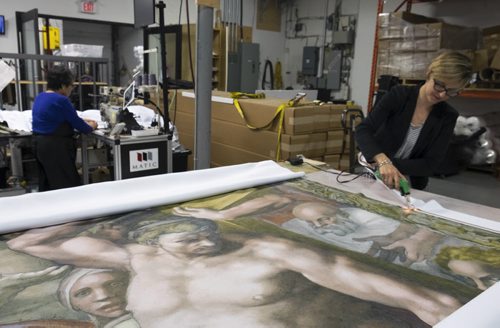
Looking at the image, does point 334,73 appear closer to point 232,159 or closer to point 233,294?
point 232,159

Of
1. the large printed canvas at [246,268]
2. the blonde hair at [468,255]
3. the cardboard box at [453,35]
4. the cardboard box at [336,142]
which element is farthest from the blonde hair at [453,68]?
the cardboard box at [453,35]

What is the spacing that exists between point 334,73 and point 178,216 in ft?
19.4

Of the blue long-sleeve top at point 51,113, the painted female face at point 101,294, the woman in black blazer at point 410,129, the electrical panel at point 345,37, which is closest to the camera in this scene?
the painted female face at point 101,294

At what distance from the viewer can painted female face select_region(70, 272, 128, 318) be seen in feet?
2.45

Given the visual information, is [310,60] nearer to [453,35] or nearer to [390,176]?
[453,35]

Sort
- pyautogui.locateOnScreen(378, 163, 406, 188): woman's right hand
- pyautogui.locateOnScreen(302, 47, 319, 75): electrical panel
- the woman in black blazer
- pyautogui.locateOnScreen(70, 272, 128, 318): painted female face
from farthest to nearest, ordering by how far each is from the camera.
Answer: pyautogui.locateOnScreen(302, 47, 319, 75): electrical panel, the woman in black blazer, pyautogui.locateOnScreen(378, 163, 406, 188): woman's right hand, pyautogui.locateOnScreen(70, 272, 128, 318): painted female face

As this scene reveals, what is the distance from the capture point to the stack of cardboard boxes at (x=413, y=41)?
411 cm

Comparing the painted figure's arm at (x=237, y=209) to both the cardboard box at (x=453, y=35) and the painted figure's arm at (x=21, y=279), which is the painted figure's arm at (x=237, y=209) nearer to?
the painted figure's arm at (x=21, y=279)

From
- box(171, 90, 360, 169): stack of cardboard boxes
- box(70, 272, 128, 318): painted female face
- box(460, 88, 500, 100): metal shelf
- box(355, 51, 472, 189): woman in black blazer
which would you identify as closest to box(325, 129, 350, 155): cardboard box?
box(171, 90, 360, 169): stack of cardboard boxes

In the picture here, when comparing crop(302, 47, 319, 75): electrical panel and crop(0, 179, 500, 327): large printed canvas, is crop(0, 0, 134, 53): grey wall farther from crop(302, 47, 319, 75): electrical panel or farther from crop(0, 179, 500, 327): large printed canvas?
crop(0, 179, 500, 327): large printed canvas

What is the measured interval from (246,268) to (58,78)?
97.0 inches

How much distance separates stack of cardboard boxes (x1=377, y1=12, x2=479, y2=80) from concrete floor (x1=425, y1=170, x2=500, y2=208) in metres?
1.10

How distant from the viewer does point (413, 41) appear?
4.22 m

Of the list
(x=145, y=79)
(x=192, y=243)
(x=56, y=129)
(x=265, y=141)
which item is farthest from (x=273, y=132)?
(x=192, y=243)
